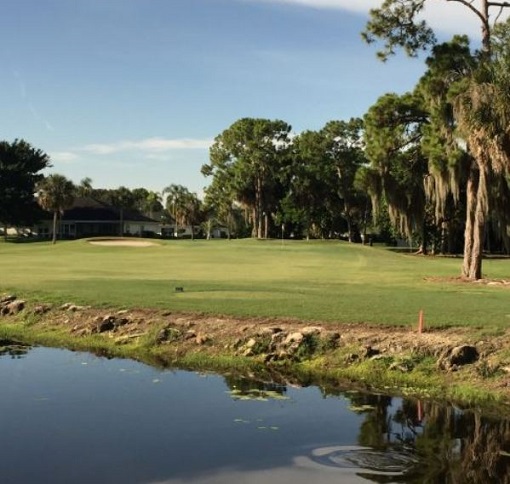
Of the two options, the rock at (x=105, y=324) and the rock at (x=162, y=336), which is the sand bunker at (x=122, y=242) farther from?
the rock at (x=162, y=336)

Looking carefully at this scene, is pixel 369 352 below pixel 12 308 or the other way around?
the other way around

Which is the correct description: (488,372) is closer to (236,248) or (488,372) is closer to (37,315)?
(37,315)

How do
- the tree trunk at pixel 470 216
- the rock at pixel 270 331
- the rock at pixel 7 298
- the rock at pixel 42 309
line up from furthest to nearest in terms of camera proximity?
1. the tree trunk at pixel 470 216
2. the rock at pixel 7 298
3. the rock at pixel 42 309
4. the rock at pixel 270 331

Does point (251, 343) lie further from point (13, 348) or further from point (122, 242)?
point (122, 242)

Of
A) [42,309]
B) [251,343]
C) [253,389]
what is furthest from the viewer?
[42,309]

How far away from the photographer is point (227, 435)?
10.2 m

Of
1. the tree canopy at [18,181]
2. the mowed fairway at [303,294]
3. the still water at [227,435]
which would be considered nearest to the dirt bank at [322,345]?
the mowed fairway at [303,294]

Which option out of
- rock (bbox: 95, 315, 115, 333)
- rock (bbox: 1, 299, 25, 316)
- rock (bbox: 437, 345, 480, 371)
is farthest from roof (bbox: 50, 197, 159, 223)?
rock (bbox: 437, 345, 480, 371)

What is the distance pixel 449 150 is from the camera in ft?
94.1

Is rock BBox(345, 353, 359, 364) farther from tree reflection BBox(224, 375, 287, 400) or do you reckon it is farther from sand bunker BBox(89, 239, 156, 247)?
sand bunker BBox(89, 239, 156, 247)

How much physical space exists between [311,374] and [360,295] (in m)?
7.86

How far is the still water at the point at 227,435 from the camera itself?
8.62m

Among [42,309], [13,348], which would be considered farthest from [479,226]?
[13,348]

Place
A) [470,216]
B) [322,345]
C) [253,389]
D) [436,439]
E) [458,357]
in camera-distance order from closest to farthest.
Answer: [436,439], [253,389], [458,357], [322,345], [470,216]
